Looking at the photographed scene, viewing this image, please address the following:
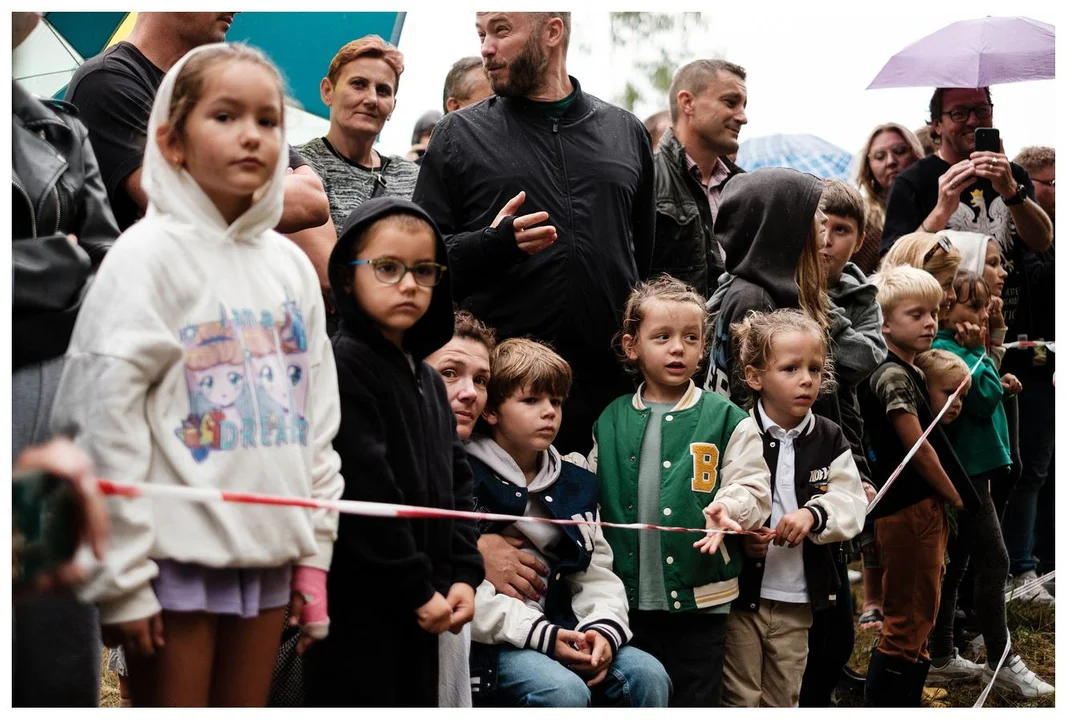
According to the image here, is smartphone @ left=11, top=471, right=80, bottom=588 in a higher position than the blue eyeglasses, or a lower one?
lower

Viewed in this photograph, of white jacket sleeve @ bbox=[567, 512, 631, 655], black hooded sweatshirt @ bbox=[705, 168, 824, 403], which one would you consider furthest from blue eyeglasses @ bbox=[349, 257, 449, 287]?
black hooded sweatshirt @ bbox=[705, 168, 824, 403]

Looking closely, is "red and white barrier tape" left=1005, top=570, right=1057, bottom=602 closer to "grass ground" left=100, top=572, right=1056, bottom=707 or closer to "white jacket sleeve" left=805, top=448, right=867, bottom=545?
"grass ground" left=100, top=572, right=1056, bottom=707

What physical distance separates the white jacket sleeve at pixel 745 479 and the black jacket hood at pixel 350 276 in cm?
119

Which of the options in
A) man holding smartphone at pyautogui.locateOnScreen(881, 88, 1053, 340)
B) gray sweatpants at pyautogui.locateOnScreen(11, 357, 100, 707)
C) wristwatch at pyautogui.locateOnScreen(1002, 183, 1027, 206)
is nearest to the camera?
gray sweatpants at pyautogui.locateOnScreen(11, 357, 100, 707)

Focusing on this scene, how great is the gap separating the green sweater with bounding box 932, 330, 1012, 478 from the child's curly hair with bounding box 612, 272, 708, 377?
5.77ft

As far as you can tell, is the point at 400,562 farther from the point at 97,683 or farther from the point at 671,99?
the point at 671,99

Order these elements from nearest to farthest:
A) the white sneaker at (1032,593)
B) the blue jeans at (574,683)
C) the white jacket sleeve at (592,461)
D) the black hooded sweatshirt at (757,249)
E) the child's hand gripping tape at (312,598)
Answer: the child's hand gripping tape at (312,598)
the blue jeans at (574,683)
the white jacket sleeve at (592,461)
the black hooded sweatshirt at (757,249)
the white sneaker at (1032,593)

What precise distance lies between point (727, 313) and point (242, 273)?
7.17 feet

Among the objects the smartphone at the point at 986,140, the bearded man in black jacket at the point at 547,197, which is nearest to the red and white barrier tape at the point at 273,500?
the bearded man in black jacket at the point at 547,197

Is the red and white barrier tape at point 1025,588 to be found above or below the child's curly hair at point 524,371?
below

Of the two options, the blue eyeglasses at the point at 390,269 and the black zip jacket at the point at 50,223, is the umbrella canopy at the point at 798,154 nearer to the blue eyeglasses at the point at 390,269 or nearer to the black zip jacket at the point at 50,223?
the blue eyeglasses at the point at 390,269

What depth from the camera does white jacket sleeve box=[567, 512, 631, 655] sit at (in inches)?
148

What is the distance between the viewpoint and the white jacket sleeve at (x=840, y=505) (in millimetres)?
4176

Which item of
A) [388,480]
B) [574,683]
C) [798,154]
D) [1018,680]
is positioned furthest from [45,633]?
[798,154]
